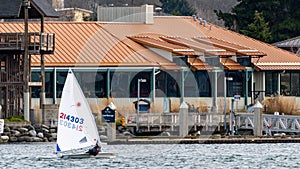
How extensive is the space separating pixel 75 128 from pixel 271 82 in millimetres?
29920

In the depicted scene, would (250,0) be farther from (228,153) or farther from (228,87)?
(228,153)

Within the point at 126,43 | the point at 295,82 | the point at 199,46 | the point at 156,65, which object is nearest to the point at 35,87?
the point at 156,65

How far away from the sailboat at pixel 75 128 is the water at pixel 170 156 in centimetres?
64

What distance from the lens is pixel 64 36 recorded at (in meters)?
77.5

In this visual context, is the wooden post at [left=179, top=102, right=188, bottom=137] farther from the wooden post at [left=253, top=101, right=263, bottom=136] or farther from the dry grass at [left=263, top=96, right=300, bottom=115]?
the dry grass at [left=263, top=96, right=300, bottom=115]

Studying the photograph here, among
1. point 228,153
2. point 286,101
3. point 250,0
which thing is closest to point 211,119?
point 286,101

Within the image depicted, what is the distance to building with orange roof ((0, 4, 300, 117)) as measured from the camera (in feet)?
243

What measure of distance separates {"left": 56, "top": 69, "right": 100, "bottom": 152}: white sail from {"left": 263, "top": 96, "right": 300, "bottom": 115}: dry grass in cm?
1964

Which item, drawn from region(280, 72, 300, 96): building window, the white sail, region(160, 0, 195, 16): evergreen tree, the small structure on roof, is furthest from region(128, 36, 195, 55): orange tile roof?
region(160, 0, 195, 16): evergreen tree

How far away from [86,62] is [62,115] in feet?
68.2

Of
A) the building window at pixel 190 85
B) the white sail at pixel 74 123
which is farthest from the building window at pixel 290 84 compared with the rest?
the white sail at pixel 74 123

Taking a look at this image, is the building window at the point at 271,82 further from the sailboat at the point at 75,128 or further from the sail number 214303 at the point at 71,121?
the sail number 214303 at the point at 71,121

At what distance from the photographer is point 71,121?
5378cm

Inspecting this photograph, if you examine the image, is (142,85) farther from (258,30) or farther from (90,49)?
(258,30)
